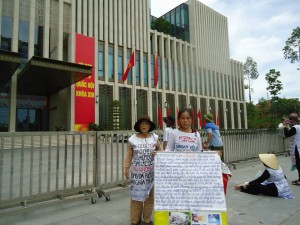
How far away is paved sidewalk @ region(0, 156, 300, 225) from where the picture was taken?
3.36 m

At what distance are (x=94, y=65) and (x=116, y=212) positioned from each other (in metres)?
20.2

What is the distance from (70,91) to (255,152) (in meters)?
15.7

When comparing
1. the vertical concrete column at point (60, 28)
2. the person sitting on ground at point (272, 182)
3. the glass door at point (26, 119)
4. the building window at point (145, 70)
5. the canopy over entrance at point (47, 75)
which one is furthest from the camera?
the building window at point (145, 70)

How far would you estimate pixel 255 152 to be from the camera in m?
9.14

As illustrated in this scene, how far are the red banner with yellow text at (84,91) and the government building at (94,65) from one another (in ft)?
0.29

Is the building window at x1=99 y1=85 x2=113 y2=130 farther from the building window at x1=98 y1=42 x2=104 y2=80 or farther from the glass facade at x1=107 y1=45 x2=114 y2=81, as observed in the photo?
the glass facade at x1=107 y1=45 x2=114 y2=81

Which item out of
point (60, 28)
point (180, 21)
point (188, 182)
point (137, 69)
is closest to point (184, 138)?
point (188, 182)

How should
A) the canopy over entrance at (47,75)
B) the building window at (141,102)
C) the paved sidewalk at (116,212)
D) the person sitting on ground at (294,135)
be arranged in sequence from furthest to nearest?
the building window at (141,102) → the canopy over entrance at (47,75) → the person sitting on ground at (294,135) → the paved sidewalk at (116,212)

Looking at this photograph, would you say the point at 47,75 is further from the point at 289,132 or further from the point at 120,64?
the point at 289,132

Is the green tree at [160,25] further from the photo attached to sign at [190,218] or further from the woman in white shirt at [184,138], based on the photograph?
the photo attached to sign at [190,218]

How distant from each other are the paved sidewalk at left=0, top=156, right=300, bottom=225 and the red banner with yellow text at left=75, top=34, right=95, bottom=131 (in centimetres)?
1691

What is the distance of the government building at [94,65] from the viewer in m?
18.2

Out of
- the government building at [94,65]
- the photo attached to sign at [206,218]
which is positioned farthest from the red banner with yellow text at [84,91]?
the photo attached to sign at [206,218]

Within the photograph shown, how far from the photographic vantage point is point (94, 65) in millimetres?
22391
